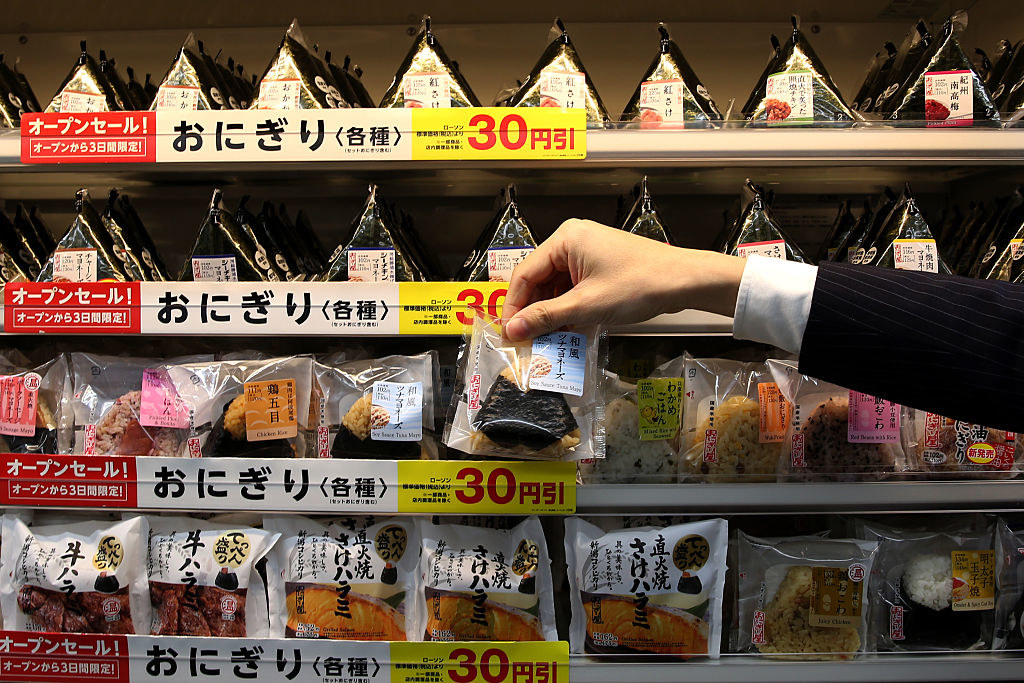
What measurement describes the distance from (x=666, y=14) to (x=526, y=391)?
115cm

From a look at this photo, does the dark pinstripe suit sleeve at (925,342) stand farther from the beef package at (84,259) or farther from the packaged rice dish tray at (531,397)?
the beef package at (84,259)

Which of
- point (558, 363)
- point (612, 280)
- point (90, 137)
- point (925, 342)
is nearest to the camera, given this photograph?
point (925, 342)

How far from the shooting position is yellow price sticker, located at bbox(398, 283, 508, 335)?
50.5 inches

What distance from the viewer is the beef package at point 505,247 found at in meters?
1.33

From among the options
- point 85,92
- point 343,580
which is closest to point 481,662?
point 343,580

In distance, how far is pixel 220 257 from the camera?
1359mm

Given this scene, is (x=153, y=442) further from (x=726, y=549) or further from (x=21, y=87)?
(x=726, y=549)

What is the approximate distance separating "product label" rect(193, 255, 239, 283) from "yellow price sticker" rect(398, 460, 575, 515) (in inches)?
19.6

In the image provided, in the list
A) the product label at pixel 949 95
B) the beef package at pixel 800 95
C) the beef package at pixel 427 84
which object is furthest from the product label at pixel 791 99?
the beef package at pixel 427 84

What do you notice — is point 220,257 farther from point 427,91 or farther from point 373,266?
point 427,91

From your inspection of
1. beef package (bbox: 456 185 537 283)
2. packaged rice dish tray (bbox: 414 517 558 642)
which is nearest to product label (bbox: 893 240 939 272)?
beef package (bbox: 456 185 537 283)

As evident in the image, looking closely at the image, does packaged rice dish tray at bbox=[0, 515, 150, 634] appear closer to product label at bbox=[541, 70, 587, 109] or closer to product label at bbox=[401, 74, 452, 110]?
product label at bbox=[401, 74, 452, 110]

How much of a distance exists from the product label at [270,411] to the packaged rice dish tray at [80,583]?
309mm

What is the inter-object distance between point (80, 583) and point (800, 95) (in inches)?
64.5
